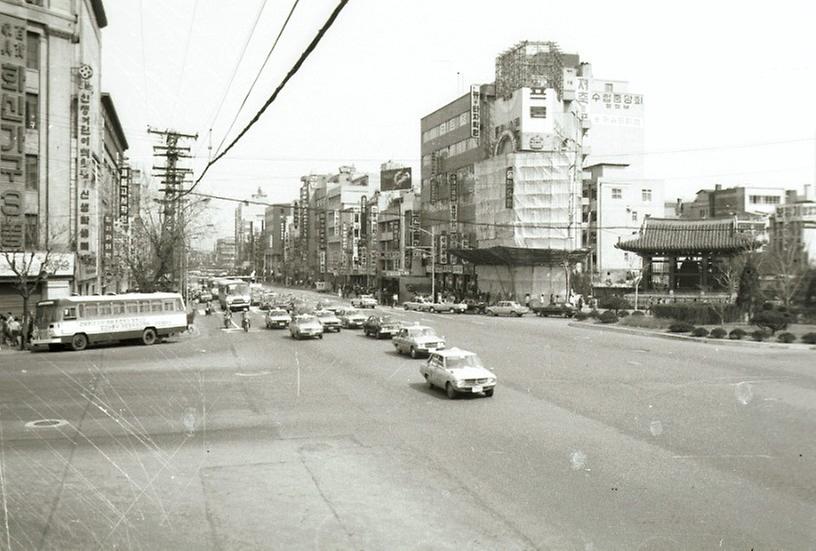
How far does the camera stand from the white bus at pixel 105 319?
33281mm

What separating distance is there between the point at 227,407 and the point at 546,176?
59.8 meters

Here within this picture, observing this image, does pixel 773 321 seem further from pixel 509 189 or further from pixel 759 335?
pixel 509 189

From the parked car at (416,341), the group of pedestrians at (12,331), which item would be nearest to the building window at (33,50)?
the group of pedestrians at (12,331)

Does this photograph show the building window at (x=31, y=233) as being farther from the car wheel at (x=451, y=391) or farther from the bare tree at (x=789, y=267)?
the bare tree at (x=789, y=267)

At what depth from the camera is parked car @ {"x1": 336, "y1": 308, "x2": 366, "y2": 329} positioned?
1822 inches

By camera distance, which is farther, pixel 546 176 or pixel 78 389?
pixel 546 176

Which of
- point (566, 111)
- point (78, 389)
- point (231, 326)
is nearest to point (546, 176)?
point (566, 111)

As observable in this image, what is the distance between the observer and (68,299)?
1331 inches

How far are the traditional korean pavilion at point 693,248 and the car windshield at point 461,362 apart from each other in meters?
46.1

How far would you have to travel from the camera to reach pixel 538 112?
74125 millimetres

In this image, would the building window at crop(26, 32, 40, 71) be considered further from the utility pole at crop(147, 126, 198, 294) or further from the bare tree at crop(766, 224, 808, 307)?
the bare tree at crop(766, 224, 808, 307)

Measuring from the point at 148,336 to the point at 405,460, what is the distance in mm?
27089

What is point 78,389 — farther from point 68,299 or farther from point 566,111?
point 566,111

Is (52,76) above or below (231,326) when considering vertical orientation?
above
